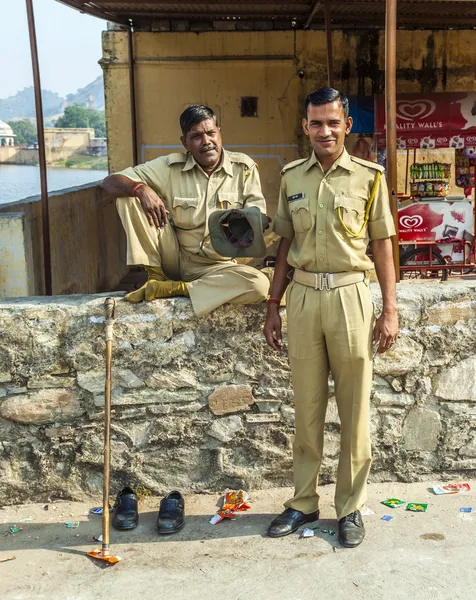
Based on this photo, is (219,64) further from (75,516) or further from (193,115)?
(75,516)

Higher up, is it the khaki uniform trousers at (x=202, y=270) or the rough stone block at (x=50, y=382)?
the khaki uniform trousers at (x=202, y=270)

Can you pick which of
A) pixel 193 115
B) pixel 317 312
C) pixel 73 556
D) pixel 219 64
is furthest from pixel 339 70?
pixel 73 556

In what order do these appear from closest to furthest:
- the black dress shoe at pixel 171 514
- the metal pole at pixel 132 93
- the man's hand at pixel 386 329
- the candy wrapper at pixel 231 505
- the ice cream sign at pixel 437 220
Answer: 1. the man's hand at pixel 386 329
2. the black dress shoe at pixel 171 514
3. the candy wrapper at pixel 231 505
4. the ice cream sign at pixel 437 220
5. the metal pole at pixel 132 93

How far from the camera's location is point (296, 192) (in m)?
3.33

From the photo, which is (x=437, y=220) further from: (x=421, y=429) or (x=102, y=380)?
(x=102, y=380)

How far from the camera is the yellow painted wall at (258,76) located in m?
9.70

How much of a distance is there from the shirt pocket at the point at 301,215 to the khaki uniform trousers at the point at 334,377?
0.86ft

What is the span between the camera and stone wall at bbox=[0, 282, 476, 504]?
3654mm

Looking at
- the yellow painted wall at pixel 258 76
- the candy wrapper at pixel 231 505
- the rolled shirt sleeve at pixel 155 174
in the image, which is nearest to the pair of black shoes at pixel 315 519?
the candy wrapper at pixel 231 505

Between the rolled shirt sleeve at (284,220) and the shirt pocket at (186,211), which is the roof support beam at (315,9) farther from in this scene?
the rolled shirt sleeve at (284,220)

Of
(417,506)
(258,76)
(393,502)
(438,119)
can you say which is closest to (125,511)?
(393,502)

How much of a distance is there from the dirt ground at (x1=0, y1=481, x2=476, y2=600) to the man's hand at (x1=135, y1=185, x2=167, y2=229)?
144cm

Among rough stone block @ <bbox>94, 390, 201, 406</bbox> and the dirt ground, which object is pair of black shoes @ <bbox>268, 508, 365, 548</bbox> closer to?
the dirt ground

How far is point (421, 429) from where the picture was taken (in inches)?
151
